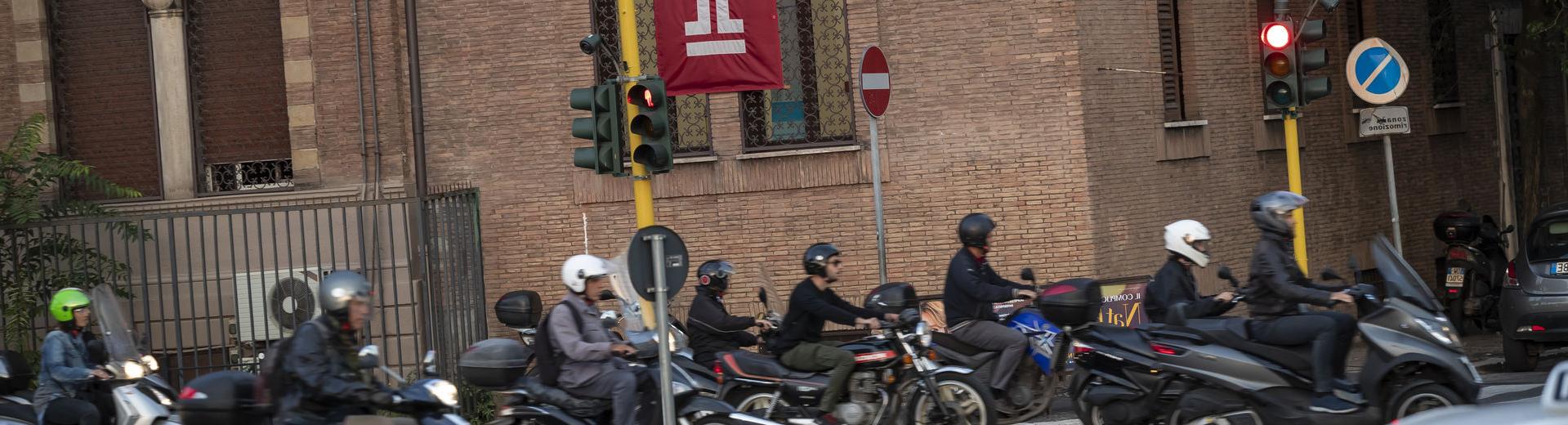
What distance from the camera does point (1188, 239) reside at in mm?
9727

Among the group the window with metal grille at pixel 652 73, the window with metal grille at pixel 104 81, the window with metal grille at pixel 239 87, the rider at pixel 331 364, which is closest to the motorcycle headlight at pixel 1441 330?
the rider at pixel 331 364

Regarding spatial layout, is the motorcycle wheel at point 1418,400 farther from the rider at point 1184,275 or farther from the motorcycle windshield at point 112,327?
the motorcycle windshield at point 112,327

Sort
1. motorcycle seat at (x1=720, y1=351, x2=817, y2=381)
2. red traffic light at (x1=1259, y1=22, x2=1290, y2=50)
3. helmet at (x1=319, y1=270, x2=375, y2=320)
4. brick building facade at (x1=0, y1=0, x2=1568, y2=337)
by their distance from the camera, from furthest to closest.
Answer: brick building facade at (x1=0, y1=0, x2=1568, y2=337), red traffic light at (x1=1259, y1=22, x2=1290, y2=50), motorcycle seat at (x1=720, y1=351, x2=817, y2=381), helmet at (x1=319, y1=270, x2=375, y2=320)

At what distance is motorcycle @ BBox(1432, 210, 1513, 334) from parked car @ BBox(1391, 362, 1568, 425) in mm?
10841

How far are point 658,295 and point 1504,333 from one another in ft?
25.4

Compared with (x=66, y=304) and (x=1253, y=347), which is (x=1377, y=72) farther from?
(x=66, y=304)

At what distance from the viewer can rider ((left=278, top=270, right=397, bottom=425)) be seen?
22.0ft

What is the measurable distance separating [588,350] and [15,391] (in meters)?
4.77

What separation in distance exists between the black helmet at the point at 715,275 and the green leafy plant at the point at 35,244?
18.3 feet

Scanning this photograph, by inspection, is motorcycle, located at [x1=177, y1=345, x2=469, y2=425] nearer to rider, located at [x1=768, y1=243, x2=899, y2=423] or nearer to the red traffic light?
rider, located at [x1=768, y1=243, x2=899, y2=423]

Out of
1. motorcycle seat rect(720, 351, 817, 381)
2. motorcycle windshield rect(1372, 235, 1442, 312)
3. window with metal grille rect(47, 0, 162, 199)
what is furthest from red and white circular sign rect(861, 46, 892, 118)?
window with metal grille rect(47, 0, 162, 199)

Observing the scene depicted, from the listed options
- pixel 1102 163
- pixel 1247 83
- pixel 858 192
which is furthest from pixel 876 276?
pixel 1247 83

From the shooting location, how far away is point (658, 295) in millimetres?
8984

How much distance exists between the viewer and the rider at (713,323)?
10.5 meters
